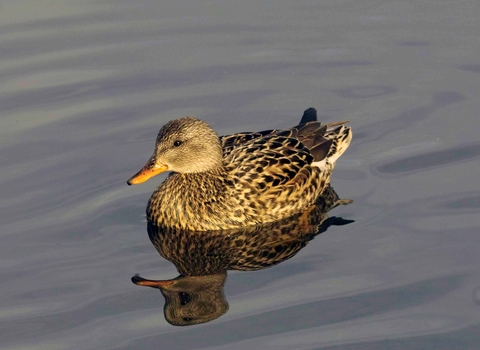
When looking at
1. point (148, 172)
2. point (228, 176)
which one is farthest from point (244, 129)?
point (148, 172)

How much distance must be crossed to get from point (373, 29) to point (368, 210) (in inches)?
202

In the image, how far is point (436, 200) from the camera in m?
12.2

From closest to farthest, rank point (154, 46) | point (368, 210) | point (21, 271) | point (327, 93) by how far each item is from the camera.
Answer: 1. point (21, 271)
2. point (368, 210)
3. point (327, 93)
4. point (154, 46)

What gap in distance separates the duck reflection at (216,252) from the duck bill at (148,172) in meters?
0.67

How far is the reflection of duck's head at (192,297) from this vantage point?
10.1m

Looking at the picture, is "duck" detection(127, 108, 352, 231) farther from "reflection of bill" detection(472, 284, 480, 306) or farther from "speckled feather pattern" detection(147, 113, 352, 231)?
"reflection of bill" detection(472, 284, 480, 306)

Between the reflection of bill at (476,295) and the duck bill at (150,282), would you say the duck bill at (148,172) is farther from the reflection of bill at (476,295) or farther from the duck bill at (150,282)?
the reflection of bill at (476,295)

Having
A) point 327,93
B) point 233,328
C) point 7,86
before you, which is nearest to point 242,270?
point 233,328

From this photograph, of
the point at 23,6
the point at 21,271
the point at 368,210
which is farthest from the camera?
the point at 23,6

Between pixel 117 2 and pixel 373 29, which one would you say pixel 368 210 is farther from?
pixel 117 2

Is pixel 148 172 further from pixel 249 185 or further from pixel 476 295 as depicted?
pixel 476 295

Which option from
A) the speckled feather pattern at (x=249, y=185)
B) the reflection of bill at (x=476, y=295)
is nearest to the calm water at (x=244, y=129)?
the reflection of bill at (x=476, y=295)

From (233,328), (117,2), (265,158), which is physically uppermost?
(117,2)

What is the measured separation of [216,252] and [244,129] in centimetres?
288
